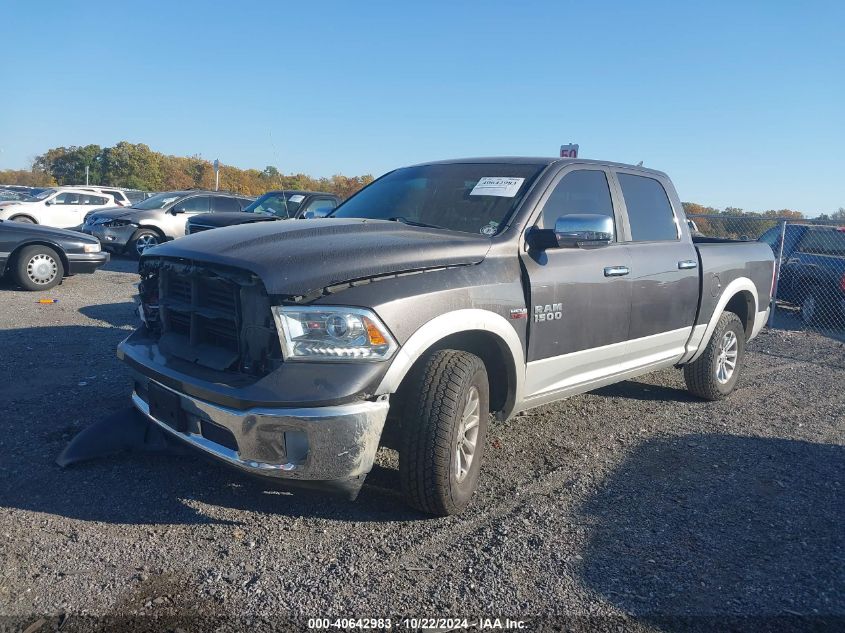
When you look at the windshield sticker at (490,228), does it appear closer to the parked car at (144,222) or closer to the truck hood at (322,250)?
the truck hood at (322,250)

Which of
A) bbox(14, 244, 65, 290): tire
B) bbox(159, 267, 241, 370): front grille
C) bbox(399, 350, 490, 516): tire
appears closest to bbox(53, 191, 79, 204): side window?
bbox(14, 244, 65, 290): tire

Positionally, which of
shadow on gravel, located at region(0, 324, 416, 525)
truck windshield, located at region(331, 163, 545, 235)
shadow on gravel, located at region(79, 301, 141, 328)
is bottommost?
shadow on gravel, located at region(79, 301, 141, 328)

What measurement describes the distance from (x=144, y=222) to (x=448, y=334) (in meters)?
12.9

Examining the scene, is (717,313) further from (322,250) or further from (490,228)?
(322,250)

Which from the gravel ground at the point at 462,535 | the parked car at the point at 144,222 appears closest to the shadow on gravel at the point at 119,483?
the gravel ground at the point at 462,535

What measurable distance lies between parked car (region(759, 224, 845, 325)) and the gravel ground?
658cm

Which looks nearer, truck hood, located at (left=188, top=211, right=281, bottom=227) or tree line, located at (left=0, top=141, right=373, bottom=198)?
truck hood, located at (left=188, top=211, right=281, bottom=227)

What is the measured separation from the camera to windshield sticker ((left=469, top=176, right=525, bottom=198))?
4.14 m

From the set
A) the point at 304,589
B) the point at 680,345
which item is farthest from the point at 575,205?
the point at 304,589

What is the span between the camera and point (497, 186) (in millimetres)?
4230

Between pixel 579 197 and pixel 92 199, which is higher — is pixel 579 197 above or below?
above

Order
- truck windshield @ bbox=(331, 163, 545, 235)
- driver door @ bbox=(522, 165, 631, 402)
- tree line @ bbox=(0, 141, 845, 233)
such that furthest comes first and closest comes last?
tree line @ bbox=(0, 141, 845, 233) < truck windshield @ bbox=(331, 163, 545, 235) < driver door @ bbox=(522, 165, 631, 402)

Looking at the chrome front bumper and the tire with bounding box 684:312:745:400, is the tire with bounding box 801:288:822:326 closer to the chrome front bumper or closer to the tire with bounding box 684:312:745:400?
the tire with bounding box 684:312:745:400

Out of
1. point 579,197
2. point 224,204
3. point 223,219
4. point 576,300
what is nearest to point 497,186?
point 579,197
